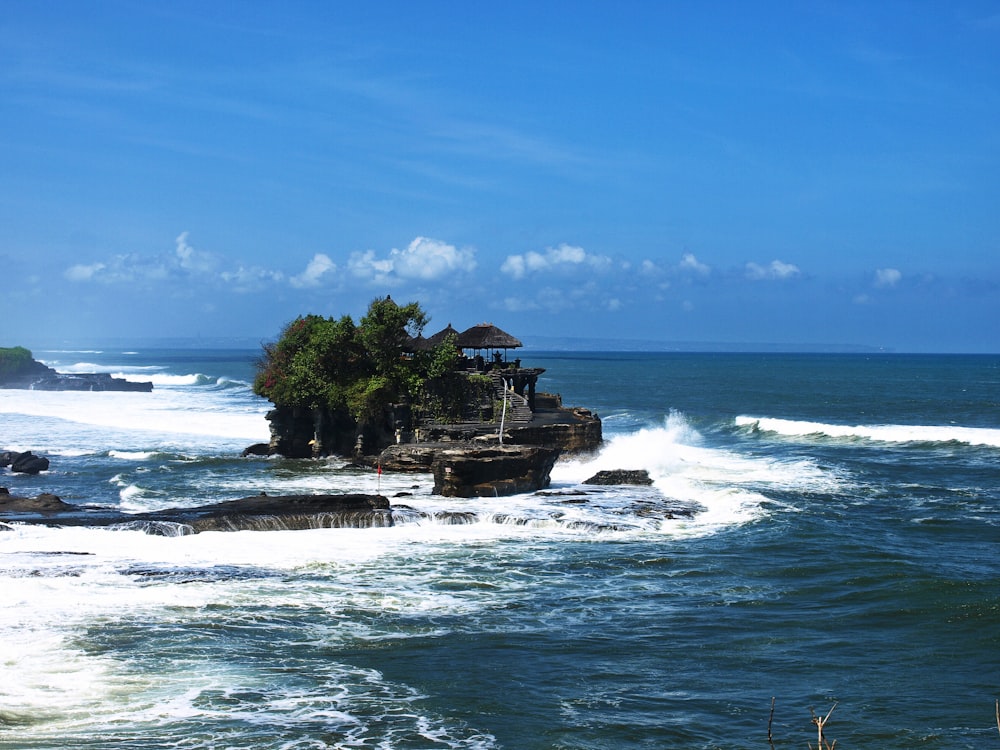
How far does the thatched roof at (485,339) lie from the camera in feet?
140

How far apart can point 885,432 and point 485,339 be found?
2481cm

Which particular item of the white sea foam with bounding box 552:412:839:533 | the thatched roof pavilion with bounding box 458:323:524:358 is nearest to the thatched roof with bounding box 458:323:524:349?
the thatched roof pavilion with bounding box 458:323:524:358

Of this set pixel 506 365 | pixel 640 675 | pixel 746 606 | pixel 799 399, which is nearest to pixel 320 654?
pixel 640 675

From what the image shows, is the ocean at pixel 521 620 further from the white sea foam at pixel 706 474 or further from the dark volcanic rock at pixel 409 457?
the dark volcanic rock at pixel 409 457

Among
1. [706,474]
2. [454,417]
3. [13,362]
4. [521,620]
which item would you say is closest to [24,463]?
[454,417]

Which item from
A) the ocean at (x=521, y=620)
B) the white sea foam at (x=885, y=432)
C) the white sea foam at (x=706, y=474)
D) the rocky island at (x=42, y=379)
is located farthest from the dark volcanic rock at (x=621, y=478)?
the rocky island at (x=42, y=379)

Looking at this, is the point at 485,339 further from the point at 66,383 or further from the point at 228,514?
the point at 66,383

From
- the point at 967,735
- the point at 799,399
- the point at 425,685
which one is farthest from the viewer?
the point at 799,399

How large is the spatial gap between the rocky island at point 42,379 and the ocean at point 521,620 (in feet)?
196

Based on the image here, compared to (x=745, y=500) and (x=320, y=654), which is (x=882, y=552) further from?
(x=320, y=654)

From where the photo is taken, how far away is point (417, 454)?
119ft

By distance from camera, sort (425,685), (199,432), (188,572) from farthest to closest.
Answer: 1. (199,432)
2. (188,572)
3. (425,685)

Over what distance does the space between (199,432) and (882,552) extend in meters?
39.6

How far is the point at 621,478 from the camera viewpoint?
111ft
